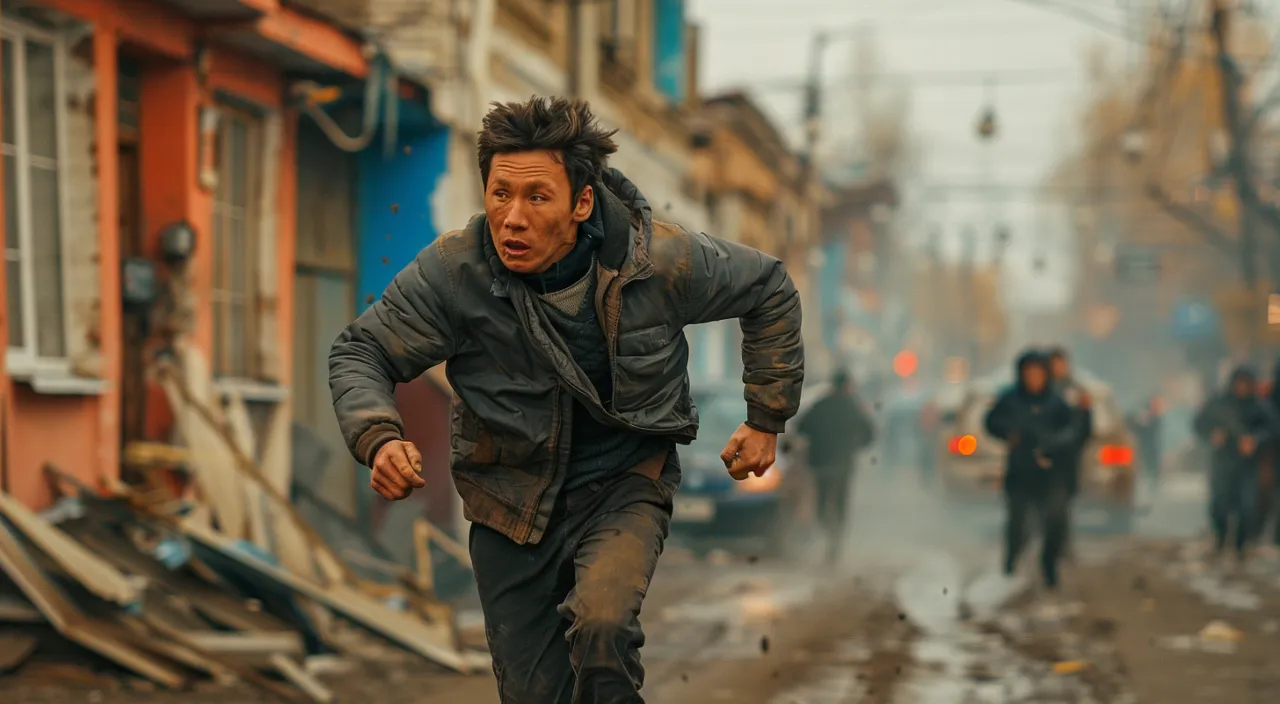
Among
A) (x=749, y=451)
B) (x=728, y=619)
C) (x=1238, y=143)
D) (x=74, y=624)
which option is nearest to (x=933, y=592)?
(x=728, y=619)

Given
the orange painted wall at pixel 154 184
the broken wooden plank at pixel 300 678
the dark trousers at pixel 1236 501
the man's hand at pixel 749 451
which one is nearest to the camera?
the man's hand at pixel 749 451

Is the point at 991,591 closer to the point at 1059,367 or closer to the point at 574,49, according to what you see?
the point at 1059,367

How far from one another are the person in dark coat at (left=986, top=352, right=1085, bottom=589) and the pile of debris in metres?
4.82

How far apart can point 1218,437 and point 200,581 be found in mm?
12329

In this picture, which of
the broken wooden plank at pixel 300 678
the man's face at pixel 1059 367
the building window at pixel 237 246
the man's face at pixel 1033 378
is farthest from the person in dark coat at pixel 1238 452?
the broken wooden plank at pixel 300 678

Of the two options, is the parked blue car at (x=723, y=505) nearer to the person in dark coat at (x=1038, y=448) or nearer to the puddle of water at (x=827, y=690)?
the person in dark coat at (x=1038, y=448)

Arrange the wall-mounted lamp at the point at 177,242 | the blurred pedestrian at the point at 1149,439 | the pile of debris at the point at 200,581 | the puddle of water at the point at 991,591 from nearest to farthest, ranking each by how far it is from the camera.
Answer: the pile of debris at the point at 200,581 < the wall-mounted lamp at the point at 177,242 < the puddle of water at the point at 991,591 < the blurred pedestrian at the point at 1149,439

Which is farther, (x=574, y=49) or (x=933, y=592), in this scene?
(x=574, y=49)

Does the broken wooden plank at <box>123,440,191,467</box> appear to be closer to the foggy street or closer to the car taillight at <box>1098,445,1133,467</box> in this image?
the foggy street

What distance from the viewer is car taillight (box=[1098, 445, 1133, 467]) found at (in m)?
20.7

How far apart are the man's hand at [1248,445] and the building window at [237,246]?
9.54 metres

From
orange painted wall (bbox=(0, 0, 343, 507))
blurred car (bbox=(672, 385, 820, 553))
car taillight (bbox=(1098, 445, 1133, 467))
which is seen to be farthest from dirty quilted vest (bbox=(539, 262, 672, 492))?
car taillight (bbox=(1098, 445, 1133, 467))

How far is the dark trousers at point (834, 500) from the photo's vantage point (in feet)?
58.7

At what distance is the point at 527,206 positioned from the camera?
4.82 metres
